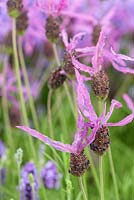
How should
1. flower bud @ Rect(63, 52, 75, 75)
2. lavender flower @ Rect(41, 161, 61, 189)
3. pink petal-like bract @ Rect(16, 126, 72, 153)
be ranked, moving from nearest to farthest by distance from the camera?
pink petal-like bract @ Rect(16, 126, 72, 153) → flower bud @ Rect(63, 52, 75, 75) → lavender flower @ Rect(41, 161, 61, 189)

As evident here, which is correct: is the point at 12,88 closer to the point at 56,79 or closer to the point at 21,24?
the point at 21,24

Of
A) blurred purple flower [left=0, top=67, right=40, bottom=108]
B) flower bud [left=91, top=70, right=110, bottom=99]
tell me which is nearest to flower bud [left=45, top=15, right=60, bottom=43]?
flower bud [left=91, top=70, right=110, bottom=99]

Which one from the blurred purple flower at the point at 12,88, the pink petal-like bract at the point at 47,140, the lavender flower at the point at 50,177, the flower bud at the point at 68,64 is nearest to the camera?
the pink petal-like bract at the point at 47,140

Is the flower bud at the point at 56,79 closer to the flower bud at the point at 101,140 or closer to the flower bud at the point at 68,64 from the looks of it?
the flower bud at the point at 68,64

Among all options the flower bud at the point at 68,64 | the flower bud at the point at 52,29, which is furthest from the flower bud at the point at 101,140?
the flower bud at the point at 52,29

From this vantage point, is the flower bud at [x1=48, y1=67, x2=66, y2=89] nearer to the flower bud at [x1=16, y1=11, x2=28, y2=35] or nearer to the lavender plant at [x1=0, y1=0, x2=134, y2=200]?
the lavender plant at [x1=0, y1=0, x2=134, y2=200]

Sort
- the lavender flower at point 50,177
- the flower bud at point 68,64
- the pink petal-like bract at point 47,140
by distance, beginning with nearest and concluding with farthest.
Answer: the pink petal-like bract at point 47,140 < the flower bud at point 68,64 < the lavender flower at point 50,177

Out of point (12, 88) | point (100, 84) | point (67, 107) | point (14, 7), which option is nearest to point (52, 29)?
point (14, 7)

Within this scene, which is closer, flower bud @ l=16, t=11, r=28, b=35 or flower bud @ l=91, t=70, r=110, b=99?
flower bud @ l=91, t=70, r=110, b=99

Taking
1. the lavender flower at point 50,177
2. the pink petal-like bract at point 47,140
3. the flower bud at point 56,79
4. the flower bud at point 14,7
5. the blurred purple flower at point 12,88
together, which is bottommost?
the lavender flower at point 50,177
